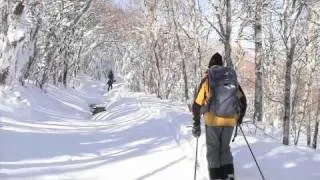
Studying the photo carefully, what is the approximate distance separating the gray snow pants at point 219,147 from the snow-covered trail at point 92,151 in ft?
4.21

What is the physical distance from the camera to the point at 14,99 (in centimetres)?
1678

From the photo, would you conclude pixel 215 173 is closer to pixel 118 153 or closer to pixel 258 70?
pixel 118 153

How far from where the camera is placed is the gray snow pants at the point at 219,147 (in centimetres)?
719

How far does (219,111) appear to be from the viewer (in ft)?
23.2

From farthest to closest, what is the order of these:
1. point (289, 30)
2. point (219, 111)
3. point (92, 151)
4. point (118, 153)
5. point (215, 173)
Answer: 1. point (289, 30)
2. point (92, 151)
3. point (118, 153)
4. point (215, 173)
5. point (219, 111)

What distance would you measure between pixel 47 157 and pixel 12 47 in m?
6.48

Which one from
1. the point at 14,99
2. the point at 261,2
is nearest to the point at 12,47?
the point at 14,99

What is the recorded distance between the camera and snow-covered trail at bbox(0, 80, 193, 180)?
8609mm

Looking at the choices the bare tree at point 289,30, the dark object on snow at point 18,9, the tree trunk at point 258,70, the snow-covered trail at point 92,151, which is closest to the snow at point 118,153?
the snow-covered trail at point 92,151

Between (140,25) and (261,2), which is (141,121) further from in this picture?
(140,25)

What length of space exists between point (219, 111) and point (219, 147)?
0.54 meters

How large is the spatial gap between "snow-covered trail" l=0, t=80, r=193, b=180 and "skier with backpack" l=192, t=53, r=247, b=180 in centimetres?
130

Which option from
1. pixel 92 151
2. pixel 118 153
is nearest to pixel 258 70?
pixel 118 153

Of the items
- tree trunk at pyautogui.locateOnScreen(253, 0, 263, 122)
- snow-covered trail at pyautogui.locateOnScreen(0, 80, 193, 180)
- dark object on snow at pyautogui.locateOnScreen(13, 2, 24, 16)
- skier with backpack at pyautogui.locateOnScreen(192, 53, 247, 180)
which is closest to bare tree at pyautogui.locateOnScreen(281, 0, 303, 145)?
snow-covered trail at pyautogui.locateOnScreen(0, 80, 193, 180)
